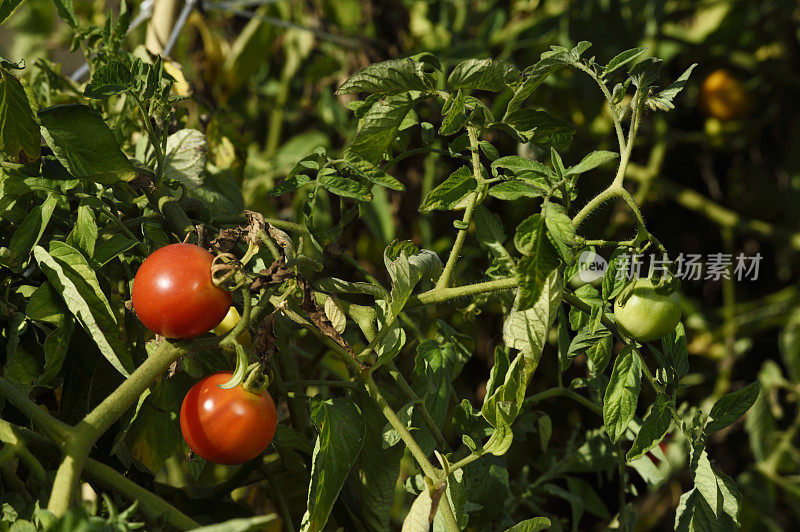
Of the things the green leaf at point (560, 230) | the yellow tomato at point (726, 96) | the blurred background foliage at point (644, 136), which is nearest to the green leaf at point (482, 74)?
the green leaf at point (560, 230)

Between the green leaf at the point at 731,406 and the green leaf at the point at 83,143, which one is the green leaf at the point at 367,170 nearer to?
the green leaf at the point at 83,143

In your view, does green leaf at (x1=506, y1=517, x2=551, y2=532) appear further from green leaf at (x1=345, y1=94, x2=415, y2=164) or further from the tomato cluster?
green leaf at (x1=345, y1=94, x2=415, y2=164)

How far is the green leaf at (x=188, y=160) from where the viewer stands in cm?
54

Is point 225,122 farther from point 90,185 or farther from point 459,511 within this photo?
point 459,511

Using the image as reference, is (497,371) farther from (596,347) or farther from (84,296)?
(84,296)

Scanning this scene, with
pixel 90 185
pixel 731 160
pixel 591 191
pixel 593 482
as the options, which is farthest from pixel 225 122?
pixel 731 160

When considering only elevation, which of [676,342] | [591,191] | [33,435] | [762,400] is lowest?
[762,400]

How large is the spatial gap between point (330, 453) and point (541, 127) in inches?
9.7

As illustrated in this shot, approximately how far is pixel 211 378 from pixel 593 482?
964 mm

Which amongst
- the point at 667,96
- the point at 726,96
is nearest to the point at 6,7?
the point at 667,96

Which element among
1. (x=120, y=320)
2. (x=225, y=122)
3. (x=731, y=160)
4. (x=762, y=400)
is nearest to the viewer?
(x=120, y=320)

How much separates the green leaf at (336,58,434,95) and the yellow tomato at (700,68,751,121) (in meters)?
1.23

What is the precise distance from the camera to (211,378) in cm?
41

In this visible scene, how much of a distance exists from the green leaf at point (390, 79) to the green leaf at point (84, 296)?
178mm
